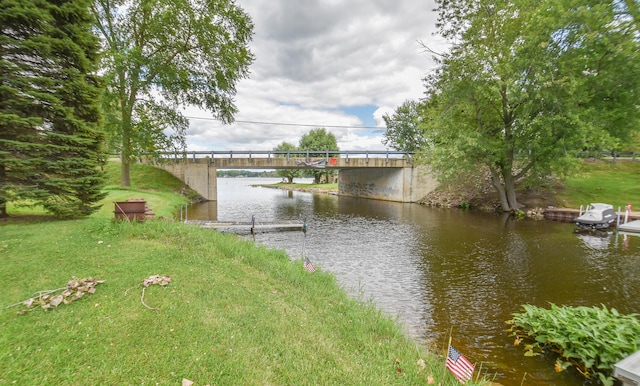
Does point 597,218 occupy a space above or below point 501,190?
below

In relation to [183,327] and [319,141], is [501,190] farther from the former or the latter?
[319,141]

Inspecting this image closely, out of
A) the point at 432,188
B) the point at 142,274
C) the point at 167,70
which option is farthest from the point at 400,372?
the point at 432,188

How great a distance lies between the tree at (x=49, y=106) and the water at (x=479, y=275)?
7788mm

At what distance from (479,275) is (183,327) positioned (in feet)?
29.6

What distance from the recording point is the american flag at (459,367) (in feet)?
12.0

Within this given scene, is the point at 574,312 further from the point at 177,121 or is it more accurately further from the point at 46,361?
the point at 177,121

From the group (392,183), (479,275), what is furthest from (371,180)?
(479,275)

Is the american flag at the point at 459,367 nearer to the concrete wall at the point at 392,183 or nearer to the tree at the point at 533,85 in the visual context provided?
the tree at the point at 533,85

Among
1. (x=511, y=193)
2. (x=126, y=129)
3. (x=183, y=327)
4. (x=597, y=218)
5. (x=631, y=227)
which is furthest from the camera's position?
(x=511, y=193)

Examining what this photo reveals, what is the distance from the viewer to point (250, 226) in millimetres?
16078

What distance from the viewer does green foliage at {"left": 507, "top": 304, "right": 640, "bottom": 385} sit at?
14.5 feet

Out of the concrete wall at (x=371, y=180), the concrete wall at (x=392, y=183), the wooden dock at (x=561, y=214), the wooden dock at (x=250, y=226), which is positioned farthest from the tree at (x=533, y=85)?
the wooden dock at (x=250, y=226)

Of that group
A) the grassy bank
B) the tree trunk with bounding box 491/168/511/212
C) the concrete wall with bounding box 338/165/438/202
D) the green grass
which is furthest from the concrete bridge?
the grassy bank

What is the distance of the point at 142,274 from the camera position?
17.8 ft
